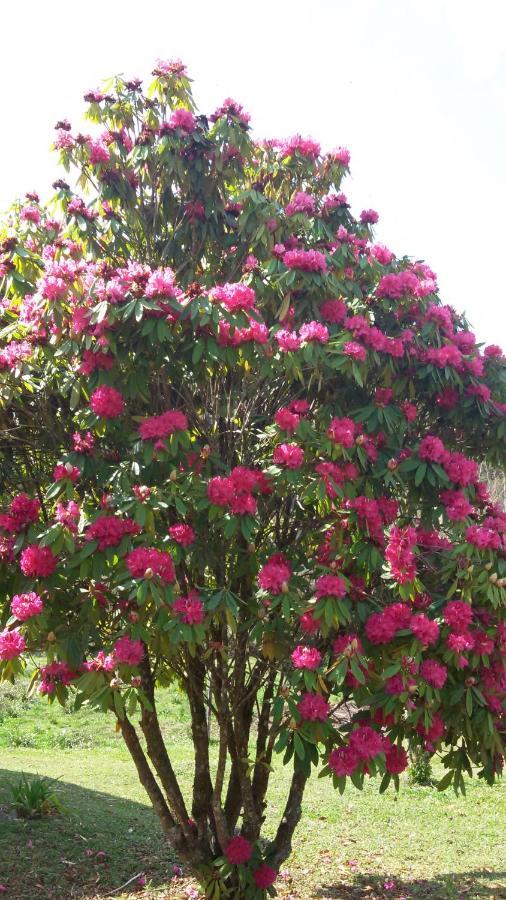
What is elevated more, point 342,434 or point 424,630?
point 342,434

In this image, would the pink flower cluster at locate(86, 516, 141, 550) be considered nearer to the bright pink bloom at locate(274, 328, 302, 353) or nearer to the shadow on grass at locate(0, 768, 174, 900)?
the bright pink bloom at locate(274, 328, 302, 353)

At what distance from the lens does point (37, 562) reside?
3025mm

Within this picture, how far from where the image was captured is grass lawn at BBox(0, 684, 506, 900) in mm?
5078

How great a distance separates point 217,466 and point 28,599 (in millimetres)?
946

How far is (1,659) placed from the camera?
116 inches

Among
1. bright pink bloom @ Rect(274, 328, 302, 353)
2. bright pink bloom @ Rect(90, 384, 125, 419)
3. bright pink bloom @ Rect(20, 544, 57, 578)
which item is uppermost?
bright pink bloom @ Rect(274, 328, 302, 353)

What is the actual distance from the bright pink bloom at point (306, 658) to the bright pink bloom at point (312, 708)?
0.11m

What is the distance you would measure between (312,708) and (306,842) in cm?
361

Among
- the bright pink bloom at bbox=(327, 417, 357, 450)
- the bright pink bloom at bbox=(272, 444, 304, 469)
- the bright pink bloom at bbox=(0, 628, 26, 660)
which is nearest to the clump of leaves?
the bright pink bloom at bbox=(0, 628, 26, 660)

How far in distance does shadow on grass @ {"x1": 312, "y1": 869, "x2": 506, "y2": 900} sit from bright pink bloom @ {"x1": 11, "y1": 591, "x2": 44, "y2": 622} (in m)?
3.19

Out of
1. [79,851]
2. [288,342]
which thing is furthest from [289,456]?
[79,851]

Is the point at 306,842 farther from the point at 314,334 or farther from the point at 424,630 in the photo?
the point at 314,334

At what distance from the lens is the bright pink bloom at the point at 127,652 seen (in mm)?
2924

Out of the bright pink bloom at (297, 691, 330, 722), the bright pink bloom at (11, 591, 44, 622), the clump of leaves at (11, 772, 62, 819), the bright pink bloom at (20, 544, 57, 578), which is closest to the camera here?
the bright pink bloom at (11, 591, 44, 622)
